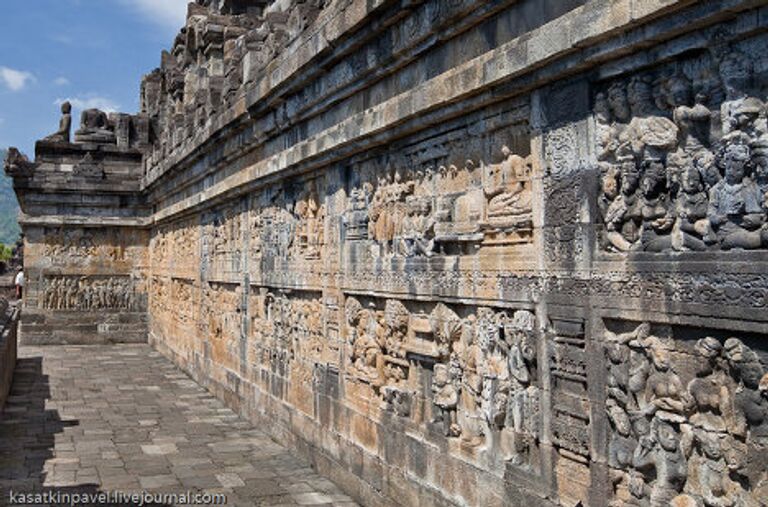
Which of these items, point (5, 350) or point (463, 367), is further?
point (5, 350)

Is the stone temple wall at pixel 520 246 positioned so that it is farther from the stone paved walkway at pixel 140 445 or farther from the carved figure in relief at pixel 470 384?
the stone paved walkway at pixel 140 445

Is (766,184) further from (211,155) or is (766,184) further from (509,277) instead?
A: (211,155)

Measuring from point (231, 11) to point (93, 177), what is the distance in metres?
6.33

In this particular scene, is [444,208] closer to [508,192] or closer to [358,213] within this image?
[508,192]

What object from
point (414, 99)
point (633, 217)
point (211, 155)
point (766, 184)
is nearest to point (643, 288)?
point (633, 217)

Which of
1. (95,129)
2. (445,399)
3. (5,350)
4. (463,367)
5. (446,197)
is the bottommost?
(5,350)

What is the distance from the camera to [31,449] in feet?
29.3

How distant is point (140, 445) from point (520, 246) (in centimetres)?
606

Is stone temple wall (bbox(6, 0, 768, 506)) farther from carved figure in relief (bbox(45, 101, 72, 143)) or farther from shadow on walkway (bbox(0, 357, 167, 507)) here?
carved figure in relief (bbox(45, 101, 72, 143))

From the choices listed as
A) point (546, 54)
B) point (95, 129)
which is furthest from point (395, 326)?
point (95, 129)

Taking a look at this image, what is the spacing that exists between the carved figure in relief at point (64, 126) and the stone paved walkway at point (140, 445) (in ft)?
27.8

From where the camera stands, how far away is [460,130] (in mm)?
5664

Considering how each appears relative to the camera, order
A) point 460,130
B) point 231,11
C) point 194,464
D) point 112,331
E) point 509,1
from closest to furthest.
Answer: point 509,1, point 460,130, point 194,464, point 231,11, point 112,331

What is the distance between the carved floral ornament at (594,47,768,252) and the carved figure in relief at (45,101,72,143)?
18.9 meters
